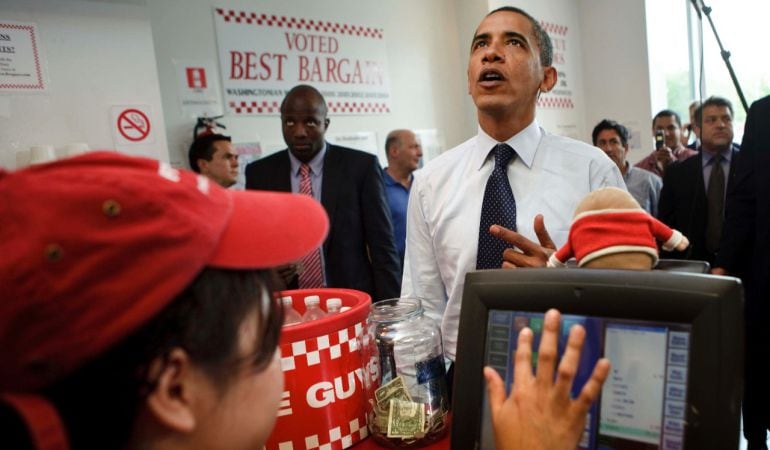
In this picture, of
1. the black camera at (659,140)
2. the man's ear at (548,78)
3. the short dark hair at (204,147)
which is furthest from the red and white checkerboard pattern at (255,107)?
the black camera at (659,140)

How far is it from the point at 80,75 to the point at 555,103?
440 centimetres

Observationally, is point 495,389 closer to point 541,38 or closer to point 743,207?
point 541,38

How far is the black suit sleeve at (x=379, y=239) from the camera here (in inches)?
92.5

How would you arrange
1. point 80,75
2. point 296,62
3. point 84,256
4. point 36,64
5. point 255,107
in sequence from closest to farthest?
1. point 84,256
2. point 36,64
3. point 80,75
4. point 255,107
5. point 296,62

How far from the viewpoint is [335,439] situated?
0.94m

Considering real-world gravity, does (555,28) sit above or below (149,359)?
above

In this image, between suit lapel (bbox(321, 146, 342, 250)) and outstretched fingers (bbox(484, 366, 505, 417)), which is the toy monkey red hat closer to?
outstretched fingers (bbox(484, 366, 505, 417))

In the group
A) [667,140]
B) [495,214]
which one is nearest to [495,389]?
[495,214]

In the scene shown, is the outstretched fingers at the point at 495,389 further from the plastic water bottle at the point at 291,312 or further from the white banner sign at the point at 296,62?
the white banner sign at the point at 296,62

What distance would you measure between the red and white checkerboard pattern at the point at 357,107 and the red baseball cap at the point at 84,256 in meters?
3.48

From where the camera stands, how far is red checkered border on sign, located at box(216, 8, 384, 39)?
11.0 feet

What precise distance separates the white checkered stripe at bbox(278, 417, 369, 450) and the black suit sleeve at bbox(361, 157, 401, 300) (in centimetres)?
136

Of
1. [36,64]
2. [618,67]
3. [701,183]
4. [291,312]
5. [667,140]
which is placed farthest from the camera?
[618,67]

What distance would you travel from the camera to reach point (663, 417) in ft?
1.89
